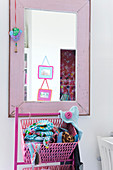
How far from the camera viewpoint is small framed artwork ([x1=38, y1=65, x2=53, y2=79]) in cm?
182

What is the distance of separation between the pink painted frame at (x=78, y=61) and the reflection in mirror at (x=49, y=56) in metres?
0.03

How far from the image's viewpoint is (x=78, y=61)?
1878 millimetres

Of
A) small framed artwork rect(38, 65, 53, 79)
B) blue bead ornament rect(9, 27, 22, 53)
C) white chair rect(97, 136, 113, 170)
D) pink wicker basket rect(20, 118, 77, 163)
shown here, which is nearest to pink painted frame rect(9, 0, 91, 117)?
blue bead ornament rect(9, 27, 22, 53)

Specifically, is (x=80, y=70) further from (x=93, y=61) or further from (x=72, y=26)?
(x=72, y=26)

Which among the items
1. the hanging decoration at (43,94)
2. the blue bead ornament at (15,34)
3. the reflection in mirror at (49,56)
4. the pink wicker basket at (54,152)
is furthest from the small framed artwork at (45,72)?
the pink wicker basket at (54,152)

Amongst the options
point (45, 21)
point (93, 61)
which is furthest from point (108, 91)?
point (45, 21)

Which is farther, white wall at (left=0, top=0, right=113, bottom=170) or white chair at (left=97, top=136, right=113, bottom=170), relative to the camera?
white wall at (left=0, top=0, right=113, bottom=170)

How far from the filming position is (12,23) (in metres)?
1.76

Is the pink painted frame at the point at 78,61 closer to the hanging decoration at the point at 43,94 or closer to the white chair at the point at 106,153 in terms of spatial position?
the hanging decoration at the point at 43,94

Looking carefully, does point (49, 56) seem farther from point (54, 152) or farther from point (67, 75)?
point (54, 152)

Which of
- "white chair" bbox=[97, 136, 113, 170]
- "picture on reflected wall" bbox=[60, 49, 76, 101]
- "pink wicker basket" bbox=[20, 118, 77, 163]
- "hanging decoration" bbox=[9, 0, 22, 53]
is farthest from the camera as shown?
"picture on reflected wall" bbox=[60, 49, 76, 101]

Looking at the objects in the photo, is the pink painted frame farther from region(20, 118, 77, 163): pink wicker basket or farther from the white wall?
region(20, 118, 77, 163): pink wicker basket

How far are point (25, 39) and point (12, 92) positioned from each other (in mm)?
438

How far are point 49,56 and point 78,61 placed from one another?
0.25m
